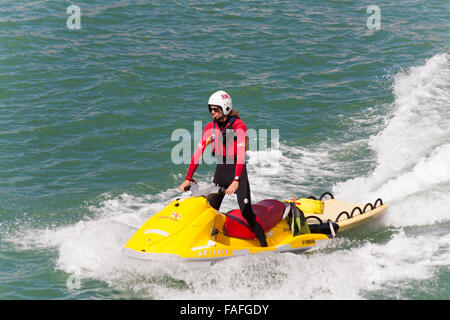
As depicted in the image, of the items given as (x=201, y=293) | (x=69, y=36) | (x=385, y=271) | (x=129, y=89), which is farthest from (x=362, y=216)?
(x=69, y=36)

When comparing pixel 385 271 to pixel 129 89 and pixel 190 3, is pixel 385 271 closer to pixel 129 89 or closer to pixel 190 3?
pixel 129 89

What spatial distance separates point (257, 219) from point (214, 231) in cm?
68

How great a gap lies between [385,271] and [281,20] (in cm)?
1363

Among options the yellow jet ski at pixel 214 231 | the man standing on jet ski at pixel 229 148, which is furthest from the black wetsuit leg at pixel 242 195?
the yellow jet ski at pixel 214 231

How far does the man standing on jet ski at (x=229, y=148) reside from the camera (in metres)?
7.46

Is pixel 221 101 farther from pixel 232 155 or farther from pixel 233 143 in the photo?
pixel 232 155

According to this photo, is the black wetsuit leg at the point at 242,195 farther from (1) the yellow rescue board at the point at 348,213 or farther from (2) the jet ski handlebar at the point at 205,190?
(1) the yellow rescue board at the point at 348,213

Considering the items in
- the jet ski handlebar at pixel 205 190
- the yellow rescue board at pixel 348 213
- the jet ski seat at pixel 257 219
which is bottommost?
the yellow rescue board at pixel 348 213

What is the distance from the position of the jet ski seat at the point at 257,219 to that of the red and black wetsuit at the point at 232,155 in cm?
12

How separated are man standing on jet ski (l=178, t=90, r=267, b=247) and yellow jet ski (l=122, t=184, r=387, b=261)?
0.63ft

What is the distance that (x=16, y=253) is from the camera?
828cm

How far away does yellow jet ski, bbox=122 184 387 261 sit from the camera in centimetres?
722

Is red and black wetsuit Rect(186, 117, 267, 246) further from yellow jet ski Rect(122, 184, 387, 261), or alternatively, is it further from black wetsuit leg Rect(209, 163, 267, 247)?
yellow jet ski Rect(122, 184, 387, 261)

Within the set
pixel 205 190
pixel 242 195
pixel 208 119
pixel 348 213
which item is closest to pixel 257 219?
pixel 242 195
